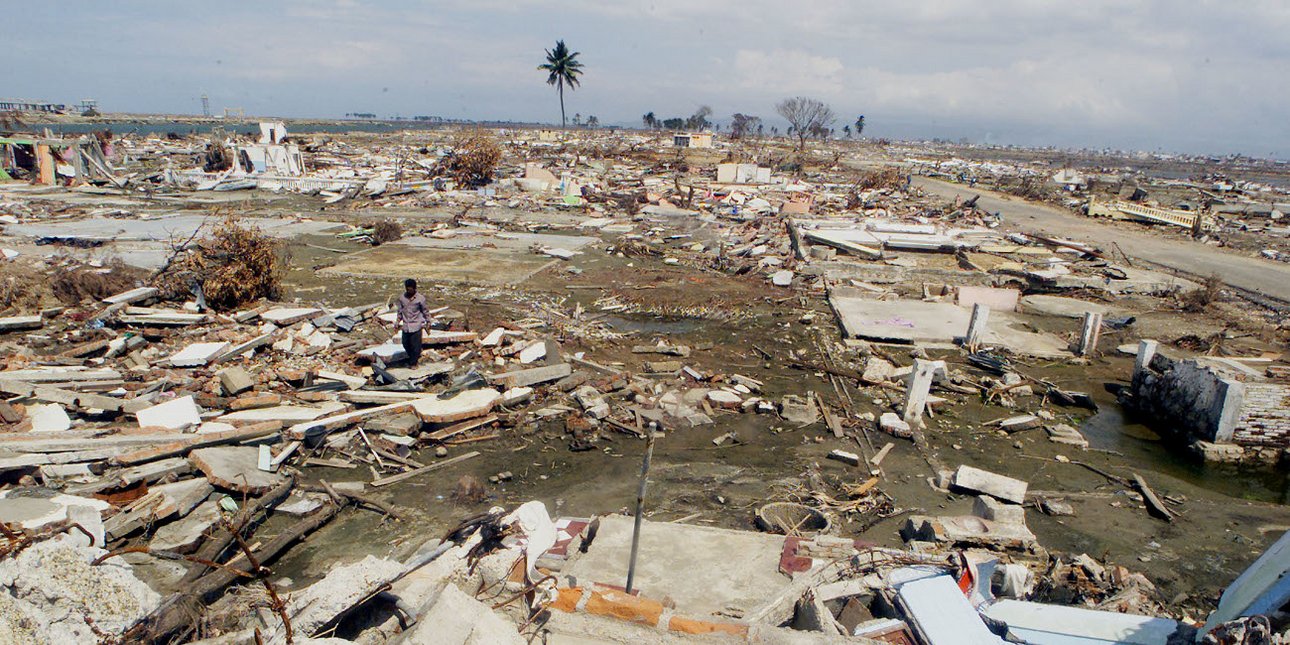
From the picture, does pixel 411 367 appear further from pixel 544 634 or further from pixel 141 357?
pixel 544 634

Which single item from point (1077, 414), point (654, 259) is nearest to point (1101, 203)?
point (654, 259)

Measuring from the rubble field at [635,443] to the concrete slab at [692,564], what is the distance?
3 cm

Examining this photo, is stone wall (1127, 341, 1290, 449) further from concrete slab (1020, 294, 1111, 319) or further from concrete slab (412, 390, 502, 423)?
concrete slab (412, 390, 502, 423)

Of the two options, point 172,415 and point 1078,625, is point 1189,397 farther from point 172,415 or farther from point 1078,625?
point 172,415

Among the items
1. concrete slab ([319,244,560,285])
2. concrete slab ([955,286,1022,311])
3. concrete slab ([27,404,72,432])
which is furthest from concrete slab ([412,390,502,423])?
concrete slab ([955,286,1022,311])

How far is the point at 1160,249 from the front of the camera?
1867 cm

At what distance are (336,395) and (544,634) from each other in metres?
5.51

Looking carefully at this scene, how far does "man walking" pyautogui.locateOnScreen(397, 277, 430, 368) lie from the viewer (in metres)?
8.00

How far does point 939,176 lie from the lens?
140 feet

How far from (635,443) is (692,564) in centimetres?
278

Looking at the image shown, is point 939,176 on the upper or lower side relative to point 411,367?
upper

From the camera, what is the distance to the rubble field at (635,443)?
348 cm

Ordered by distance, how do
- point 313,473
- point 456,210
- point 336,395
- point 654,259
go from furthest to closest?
point 456,210 < point 654,259 < point 336,395 < point 313,473

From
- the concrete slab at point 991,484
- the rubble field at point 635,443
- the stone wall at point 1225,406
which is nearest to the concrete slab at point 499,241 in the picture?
the rubble field at point 635,443
